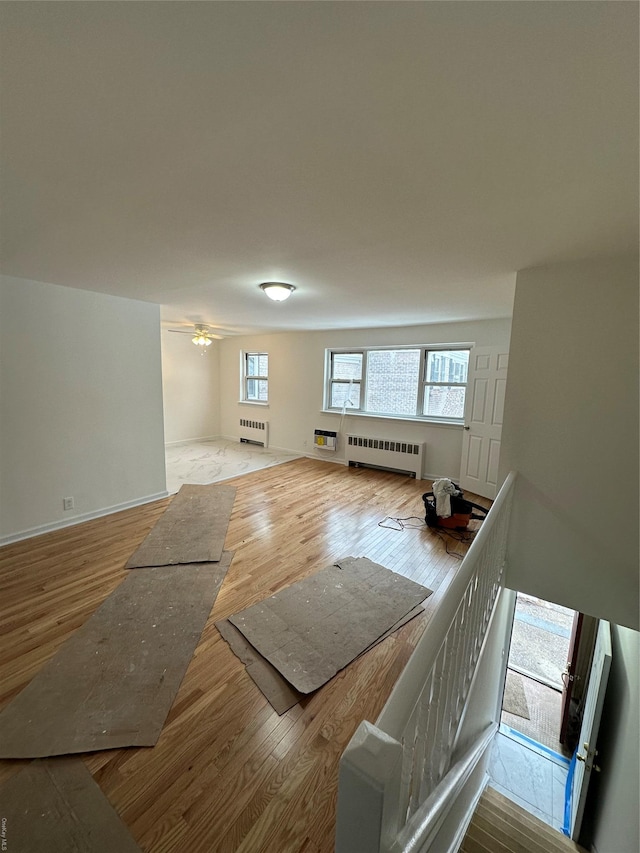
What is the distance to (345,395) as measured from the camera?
6148 millimetres

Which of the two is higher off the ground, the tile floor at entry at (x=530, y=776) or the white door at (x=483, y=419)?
the white door at (x=483, y=419)

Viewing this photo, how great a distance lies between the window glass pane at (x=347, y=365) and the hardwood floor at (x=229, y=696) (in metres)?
3.11

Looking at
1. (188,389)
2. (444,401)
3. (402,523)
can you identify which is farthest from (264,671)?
(188,389)

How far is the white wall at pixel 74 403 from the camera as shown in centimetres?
299

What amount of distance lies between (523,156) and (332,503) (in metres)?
3.70

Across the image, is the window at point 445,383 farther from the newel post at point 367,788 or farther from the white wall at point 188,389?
the newel post at point 367,788

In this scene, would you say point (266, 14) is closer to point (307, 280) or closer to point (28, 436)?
point (307, 280)

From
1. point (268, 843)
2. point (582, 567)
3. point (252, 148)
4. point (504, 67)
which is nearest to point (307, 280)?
point (252, 148)

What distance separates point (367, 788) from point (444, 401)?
16.7ft

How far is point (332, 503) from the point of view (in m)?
4.29

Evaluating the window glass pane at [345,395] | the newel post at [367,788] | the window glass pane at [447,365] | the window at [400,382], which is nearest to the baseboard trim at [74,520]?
the window glass pane at [345,395]

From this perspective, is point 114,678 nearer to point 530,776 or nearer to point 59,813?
point 59,813

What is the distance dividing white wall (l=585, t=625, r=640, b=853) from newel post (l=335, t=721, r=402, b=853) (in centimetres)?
252

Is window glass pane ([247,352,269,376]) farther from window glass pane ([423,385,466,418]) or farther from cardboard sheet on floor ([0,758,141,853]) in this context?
cardboard sheet on floor ([0,758,141,853])
